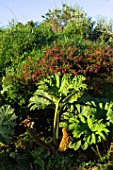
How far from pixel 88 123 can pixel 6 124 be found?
4.87 ft

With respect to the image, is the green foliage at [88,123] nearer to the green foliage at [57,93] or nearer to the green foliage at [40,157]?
the green foliage at [57,93]

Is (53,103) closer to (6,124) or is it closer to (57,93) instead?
(57,93)

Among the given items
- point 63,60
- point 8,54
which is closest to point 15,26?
point 8,54

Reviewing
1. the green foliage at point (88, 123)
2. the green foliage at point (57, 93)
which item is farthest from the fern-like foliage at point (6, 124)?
the green foliage at point (88, 123)

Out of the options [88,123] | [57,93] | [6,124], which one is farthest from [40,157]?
[57,93]

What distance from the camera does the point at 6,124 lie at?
6.93 meters

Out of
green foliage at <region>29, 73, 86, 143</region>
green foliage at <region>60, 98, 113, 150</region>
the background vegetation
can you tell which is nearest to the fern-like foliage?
the background vegetation

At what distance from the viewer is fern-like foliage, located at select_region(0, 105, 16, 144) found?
6.71 m

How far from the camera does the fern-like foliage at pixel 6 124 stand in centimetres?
671

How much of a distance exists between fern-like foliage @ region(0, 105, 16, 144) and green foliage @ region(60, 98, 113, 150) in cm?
95

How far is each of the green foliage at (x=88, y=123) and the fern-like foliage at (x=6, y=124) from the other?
3.10 ft

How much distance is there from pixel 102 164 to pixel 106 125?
2.33 feet

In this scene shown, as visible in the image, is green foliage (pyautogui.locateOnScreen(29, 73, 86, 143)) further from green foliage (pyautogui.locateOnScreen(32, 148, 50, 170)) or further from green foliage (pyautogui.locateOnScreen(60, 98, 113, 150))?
green foliage (pyautogui.locateOnScreen(32, 148, 50, 170))

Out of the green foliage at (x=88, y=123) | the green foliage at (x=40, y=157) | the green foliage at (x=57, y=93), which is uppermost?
the green foliage at (x=57, y=93)
